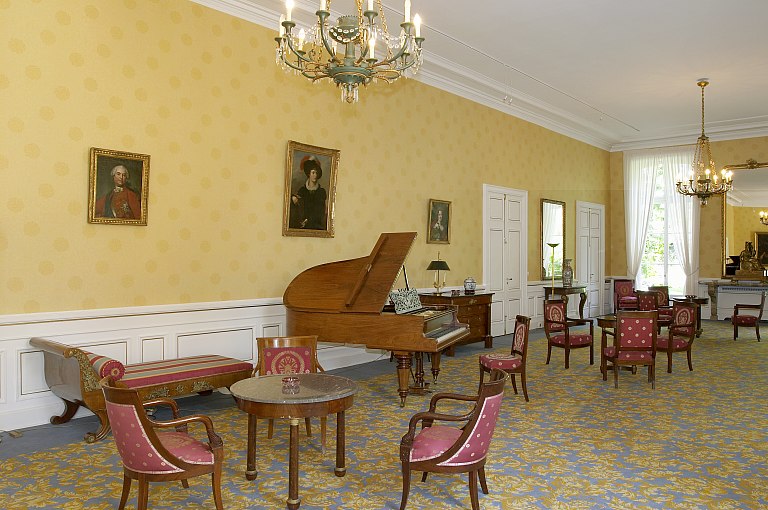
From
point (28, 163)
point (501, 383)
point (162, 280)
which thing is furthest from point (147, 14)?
point (501, 383)

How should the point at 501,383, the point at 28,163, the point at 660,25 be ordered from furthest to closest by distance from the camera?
1. the point at 660,25
2. the point at 28,163
3. the point at 501,383

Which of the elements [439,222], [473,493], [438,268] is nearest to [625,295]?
[439,222]

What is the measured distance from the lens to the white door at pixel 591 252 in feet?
47.7

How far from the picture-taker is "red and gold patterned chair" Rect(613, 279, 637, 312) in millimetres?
→ 12842

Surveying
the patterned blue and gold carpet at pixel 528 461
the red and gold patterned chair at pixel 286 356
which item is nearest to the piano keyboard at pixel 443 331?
the patterned blue and gold carpet at pixel 528 461

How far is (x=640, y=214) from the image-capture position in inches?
601

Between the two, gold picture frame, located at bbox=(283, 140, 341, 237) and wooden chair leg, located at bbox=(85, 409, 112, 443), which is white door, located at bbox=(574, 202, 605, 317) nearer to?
gold picture frame, located at bbox=(283, 140, 341, 237)

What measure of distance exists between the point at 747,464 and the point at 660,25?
5.68 metres

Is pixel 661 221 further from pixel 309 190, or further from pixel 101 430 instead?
pixel 101 430

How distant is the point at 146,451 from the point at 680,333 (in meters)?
7.75

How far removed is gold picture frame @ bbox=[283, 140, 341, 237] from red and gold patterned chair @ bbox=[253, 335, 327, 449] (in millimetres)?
2444

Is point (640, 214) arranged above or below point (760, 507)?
above

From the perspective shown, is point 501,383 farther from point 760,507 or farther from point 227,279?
point 227,279

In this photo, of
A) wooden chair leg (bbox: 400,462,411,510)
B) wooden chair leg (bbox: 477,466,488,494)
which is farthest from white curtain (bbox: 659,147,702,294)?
wooden chair leg (bbox: 400,462,411,510)
